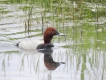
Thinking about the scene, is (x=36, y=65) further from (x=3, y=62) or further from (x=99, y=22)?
(x=99, y=22)

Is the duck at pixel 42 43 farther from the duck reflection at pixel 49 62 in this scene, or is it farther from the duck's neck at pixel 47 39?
the duck reflection at pixel 49 62

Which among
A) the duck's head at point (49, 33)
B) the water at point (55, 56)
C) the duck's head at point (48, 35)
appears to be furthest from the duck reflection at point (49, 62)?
the duck's head at point (49, 33)

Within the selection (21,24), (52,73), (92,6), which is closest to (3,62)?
(52,73)

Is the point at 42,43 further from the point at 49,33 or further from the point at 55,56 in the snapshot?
the point at 55,56

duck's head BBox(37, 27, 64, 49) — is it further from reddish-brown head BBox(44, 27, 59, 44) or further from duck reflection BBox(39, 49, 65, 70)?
duck reflection BBox(39, 49, 65, 70)

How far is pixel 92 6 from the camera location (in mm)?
16828

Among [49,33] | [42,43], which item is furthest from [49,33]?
[42,43]

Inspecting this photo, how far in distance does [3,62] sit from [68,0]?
780 centimetres

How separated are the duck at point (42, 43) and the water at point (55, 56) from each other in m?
0.21

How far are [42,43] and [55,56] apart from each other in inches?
67.7

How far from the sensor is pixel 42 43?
12.8m

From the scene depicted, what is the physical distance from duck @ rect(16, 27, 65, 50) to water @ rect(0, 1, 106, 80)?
0.21m

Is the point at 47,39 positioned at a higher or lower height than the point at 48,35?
lower

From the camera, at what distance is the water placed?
9.03m
